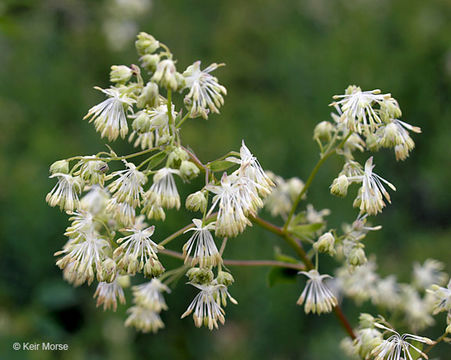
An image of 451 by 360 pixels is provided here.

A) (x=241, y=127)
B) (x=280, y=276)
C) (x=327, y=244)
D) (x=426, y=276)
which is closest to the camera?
(x=327, y=244)

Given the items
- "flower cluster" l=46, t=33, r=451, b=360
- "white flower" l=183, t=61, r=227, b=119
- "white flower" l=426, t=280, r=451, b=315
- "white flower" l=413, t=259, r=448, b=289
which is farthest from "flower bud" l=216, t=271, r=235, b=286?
"white flower" l=413, t=259, r=448, b=289

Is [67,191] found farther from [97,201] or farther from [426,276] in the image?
[426,276]

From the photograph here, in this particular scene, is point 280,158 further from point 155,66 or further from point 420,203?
point 155,66

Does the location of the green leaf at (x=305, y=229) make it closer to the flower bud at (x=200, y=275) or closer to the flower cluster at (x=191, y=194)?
the flower cluster at (x=191, y=194)

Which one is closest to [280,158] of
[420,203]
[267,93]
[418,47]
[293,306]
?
[293,306]

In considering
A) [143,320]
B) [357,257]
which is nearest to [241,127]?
[143,320]

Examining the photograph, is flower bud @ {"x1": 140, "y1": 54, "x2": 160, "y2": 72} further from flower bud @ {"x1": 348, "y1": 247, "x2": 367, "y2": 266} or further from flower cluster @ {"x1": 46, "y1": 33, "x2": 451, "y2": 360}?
flower bud @ {"x1": 348, "y1": 247, "x2": 367, "y2": 266}
